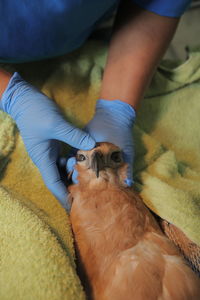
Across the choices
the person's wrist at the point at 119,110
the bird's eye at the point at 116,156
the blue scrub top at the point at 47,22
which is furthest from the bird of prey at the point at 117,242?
the blue scrub top at the point at 47,22

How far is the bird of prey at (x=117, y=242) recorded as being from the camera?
104 cm

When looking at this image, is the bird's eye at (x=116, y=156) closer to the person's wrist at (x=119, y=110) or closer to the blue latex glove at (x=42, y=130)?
the blue latex glove at (x=42, y=130)

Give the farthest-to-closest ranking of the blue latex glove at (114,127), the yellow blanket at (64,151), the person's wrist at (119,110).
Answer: the person's wrist at (119,110) < the blue latex glove at (114,127) < the yellow blanket at (64,151)

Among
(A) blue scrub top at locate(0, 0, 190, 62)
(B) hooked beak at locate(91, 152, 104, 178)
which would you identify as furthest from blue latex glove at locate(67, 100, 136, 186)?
(A) blue scrub top at locate(0, 0, 190, 62)

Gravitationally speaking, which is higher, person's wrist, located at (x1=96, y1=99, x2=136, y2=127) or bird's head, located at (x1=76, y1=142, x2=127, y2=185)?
person's wrist, located at (x1=96, y1=99, x2=136, y2=127)

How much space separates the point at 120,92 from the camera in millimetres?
1591

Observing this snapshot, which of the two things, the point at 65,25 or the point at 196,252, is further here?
the point at 65,25

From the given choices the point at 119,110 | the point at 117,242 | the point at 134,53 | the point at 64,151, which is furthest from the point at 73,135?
the point at 134,53

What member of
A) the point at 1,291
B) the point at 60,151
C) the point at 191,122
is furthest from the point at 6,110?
the point at 191,122

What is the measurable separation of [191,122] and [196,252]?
0.74m

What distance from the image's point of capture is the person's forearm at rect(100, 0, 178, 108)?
159 cm

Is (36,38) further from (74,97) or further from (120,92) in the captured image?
(120,92)

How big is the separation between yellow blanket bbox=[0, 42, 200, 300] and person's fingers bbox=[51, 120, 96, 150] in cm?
20

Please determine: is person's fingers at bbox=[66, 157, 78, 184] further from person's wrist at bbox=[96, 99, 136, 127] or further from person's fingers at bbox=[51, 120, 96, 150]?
person's wrist at bbox=[96, 99, 136, 127]
